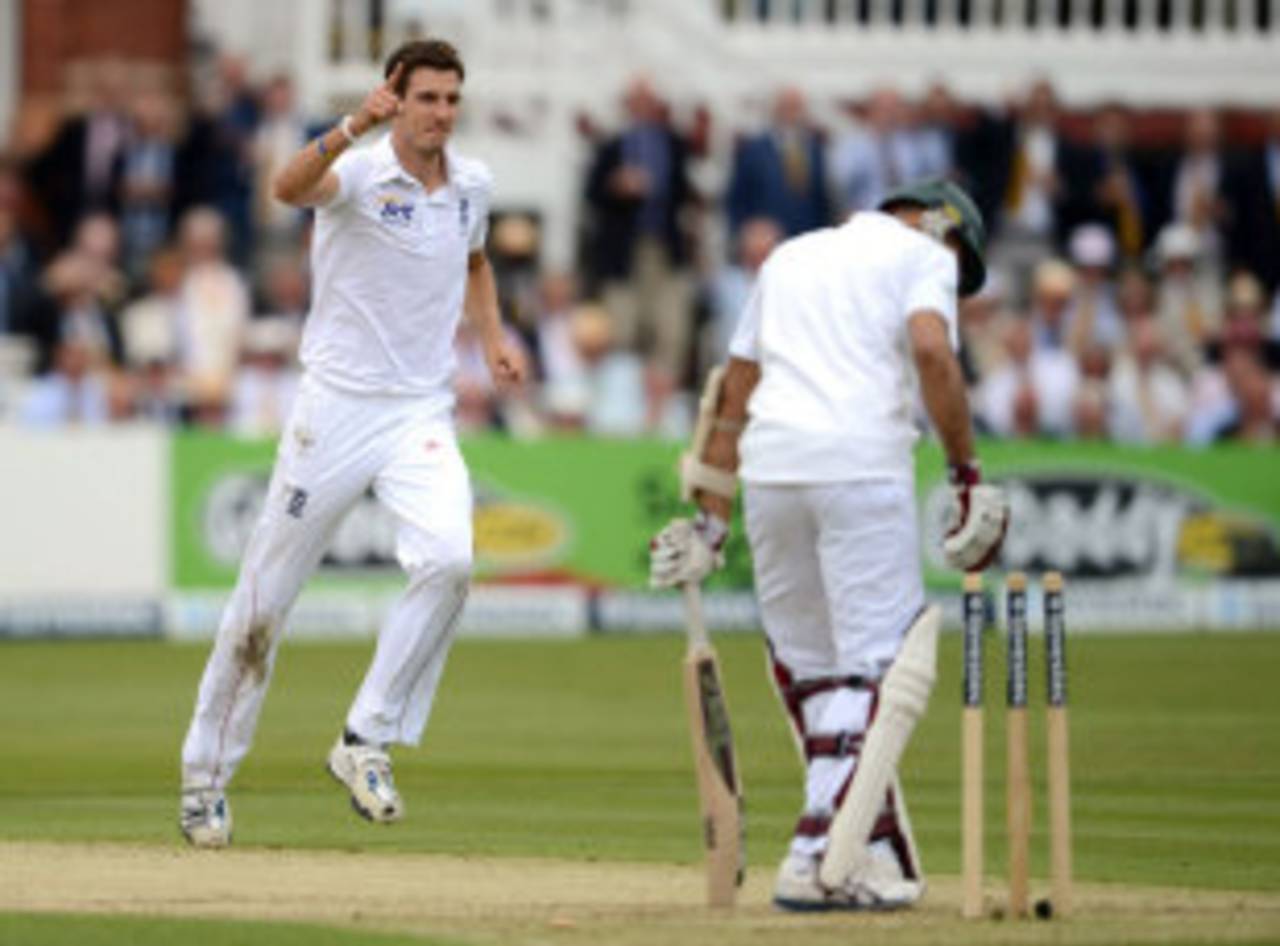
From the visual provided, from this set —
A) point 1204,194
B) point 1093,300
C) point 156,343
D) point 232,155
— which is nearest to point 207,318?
point 156,343

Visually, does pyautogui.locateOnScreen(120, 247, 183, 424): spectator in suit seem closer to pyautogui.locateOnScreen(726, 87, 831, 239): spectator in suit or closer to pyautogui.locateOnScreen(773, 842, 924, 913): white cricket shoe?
pyautogui.locateOnScreen(726, 87, 831, 239): spectator in suit

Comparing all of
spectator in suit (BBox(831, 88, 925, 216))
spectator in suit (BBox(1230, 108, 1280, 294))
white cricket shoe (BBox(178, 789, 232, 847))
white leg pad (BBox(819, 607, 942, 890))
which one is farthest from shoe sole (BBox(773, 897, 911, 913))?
spectator in suit (BBox(1230, 108, 1280, 294))

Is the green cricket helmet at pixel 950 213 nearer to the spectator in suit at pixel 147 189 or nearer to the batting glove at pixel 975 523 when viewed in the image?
the batting glove at pixel 975 523

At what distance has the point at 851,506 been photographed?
32.3 ft

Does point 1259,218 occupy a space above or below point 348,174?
below

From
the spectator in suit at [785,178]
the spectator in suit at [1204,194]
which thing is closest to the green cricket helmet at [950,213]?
the spectator in suit at [785,178]

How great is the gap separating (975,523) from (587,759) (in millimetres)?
6515

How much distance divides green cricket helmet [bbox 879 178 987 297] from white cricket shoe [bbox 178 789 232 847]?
3.12m

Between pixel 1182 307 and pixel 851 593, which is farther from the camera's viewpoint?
pixel 1182 307

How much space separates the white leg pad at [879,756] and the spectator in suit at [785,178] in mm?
16018

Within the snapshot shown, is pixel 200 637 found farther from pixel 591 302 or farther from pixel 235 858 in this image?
pixel 235 858

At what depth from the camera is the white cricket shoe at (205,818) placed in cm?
1185

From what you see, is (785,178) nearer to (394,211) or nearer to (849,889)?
(394,211)

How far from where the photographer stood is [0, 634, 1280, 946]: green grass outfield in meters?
12.1
